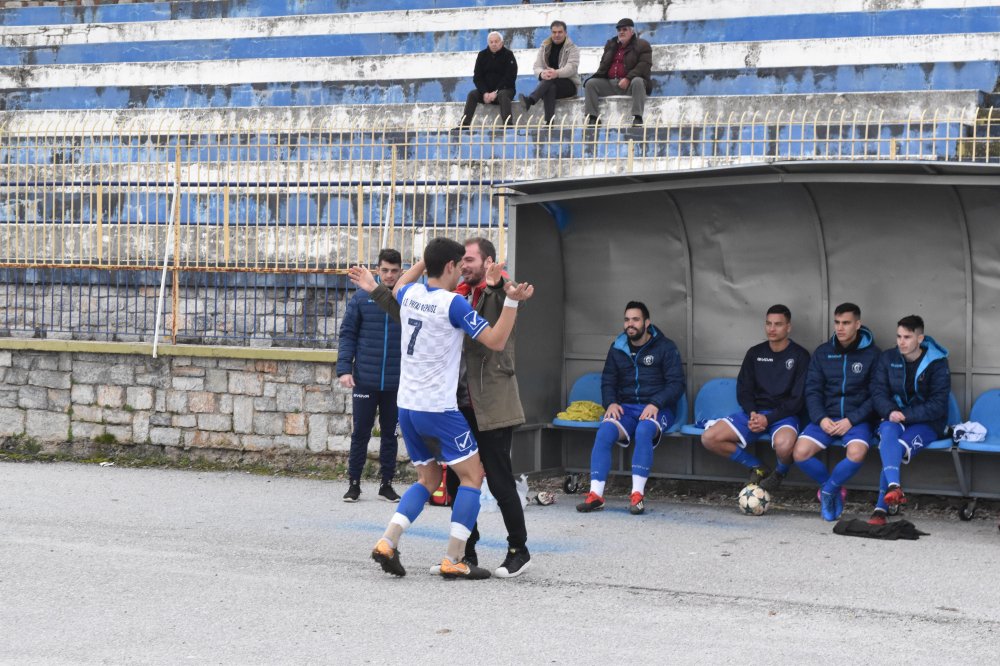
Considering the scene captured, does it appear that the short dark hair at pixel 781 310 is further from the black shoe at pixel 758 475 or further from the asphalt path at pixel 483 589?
the asphalt path at pixel 483 589

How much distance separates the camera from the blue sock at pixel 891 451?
31.2ft

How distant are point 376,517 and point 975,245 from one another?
4.66 m

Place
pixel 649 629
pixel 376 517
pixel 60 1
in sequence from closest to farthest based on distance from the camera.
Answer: pixel 649 629 → pixel 376 517 → pixel 60 1

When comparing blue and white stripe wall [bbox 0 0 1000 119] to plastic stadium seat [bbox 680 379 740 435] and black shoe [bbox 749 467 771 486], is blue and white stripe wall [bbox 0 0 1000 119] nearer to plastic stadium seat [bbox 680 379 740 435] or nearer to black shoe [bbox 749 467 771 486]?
plastic stadium seat [bbox 680 379 740 435]

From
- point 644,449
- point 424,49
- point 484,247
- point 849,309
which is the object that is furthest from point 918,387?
point 424,49

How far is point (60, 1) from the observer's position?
23.6 metres

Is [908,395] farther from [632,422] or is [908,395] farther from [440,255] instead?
[440,255]

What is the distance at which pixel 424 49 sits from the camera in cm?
1969

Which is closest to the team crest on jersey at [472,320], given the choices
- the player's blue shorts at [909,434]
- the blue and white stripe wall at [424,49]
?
the player's blue shorts at [909,434]

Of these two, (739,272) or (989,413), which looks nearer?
(989,413)

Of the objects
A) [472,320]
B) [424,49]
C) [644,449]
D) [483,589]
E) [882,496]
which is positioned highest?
[424,49]

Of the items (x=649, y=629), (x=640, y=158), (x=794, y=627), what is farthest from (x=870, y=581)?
(x=640, y=158)

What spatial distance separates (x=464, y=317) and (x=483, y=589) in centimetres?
141

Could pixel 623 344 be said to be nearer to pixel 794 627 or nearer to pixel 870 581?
pixel 870 581
